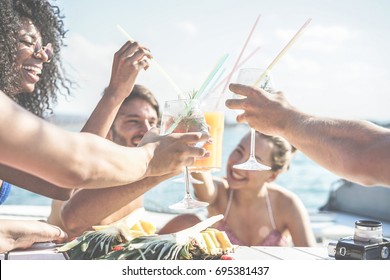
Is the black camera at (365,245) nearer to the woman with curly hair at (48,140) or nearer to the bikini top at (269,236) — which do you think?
the woman with curly hair at (48,140)

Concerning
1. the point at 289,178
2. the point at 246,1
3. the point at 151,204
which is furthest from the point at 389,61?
the point at 151,204

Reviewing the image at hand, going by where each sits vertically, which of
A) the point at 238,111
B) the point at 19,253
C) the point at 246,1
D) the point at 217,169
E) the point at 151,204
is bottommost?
the point at 151,204

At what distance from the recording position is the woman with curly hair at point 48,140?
4.41ft

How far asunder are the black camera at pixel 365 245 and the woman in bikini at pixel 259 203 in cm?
162

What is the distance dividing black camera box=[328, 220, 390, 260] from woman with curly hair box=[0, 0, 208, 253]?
0.59 meters

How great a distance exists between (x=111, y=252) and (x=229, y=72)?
87 centimetres

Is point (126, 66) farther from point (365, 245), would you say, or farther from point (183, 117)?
point (365, 245)

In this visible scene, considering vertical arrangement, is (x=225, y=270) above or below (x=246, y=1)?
below

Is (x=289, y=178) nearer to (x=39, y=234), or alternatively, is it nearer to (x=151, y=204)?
(x=151, y=204)

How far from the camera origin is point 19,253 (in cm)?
190

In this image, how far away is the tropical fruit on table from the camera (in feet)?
5.44

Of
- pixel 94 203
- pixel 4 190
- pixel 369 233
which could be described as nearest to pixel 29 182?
pixel 4 190

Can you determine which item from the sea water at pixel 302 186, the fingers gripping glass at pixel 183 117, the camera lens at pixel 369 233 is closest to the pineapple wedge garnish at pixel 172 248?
the fingers gripping glass at pixel 183 117

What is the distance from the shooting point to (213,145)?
83.7 inches
